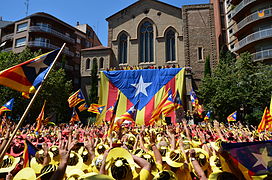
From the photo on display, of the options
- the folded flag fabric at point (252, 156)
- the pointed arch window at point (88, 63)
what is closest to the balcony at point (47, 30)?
the pointed arch window at point (88, 63)

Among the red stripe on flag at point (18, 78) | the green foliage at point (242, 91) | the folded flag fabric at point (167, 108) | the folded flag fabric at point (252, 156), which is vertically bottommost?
the folded flag fabric at point (252, 156)

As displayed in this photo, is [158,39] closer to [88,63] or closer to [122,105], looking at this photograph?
[88,63]

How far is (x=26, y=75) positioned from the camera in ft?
15.2

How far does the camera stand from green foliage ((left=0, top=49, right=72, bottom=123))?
73.4ft

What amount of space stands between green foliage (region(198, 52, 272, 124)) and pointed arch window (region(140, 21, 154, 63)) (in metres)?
12.5

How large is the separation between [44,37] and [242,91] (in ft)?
107

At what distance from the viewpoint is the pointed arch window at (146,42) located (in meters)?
31.6

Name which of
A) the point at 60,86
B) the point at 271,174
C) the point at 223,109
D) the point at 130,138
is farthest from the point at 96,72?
the point at 271,174

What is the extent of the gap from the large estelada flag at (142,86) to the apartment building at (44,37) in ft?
47.2

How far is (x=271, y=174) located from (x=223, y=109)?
19.3m

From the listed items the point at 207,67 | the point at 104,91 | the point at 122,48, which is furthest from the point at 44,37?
the point at 207,67

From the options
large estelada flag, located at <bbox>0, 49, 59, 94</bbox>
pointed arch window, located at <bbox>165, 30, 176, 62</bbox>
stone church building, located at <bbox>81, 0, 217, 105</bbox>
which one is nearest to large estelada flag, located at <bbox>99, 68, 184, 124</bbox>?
stone church building, located at <bbox>81, 0, 217, 105</bbox>

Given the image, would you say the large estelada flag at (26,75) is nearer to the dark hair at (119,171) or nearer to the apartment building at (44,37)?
the dark hair at (119,171)

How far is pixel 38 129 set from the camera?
33.2 feet
